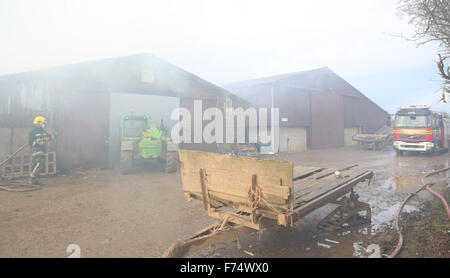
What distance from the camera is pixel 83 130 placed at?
36.4 ft

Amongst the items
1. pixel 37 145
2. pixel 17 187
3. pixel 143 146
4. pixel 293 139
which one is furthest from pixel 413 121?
pixel 17 187

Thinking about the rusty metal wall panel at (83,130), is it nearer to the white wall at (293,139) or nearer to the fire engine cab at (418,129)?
the white wall at (293,139)

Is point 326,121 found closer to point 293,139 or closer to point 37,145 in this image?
point 293,139

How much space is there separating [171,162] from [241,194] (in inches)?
306

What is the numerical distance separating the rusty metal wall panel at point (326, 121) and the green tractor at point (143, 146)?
1448 centimetres

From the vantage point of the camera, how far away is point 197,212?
5.32 metres

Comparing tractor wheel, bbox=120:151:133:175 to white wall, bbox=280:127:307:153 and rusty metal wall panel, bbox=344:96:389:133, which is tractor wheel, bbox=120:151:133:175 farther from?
rusty metal wall panel, bbox=344:96:389:133

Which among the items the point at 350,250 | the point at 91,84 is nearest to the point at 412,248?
the point at 350,250

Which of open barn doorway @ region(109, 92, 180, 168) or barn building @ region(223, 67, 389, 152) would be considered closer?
open barn doorway @ region(109, 92, 180, 168)

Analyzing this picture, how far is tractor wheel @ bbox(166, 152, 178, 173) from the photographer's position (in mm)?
10227

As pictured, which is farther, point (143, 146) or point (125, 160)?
point (143, 146)

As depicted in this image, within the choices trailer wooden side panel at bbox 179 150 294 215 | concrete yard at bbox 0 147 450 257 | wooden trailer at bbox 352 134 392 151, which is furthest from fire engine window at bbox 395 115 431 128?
trailer wooden side panel at bbox 179 150 294 215
